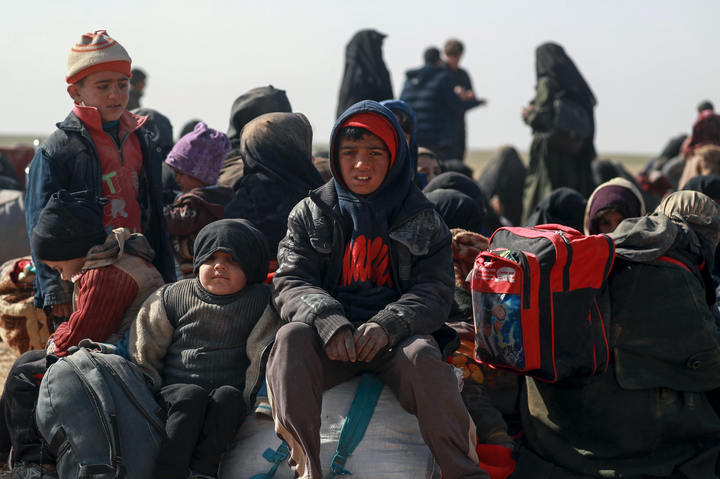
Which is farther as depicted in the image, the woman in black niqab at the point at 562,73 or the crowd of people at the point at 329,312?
the woman in black niqab at the point at 562,73

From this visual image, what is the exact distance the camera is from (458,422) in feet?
9.31

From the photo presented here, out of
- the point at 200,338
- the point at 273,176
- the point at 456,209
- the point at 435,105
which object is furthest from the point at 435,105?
the point at 200,338

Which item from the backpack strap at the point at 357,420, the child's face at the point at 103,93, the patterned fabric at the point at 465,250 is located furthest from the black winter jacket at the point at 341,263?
the child's face at the point at 103,93

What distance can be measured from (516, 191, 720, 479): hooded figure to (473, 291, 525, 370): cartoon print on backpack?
0.38 metres

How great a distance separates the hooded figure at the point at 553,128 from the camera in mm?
8422

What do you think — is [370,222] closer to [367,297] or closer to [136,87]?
[367,297]

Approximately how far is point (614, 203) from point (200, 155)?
2806 mm

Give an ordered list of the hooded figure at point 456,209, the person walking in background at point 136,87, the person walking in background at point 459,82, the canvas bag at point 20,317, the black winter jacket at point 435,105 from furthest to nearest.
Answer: the person walking in background at point 459,82
the black winter jacket at point 435,105
the person walking in background at point 136,87
the hooded figure at point 456,209
the canvas bag at point 20,317

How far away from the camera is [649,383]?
3297 mm

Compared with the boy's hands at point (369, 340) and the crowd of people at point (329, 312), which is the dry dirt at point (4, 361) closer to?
the crowd of people at point (329, 312)

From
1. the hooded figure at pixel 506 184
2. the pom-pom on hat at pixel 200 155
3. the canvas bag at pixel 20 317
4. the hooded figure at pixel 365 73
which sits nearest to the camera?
the canvas bag at pixel 20 317

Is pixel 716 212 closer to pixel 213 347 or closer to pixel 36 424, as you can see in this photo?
pixel 213 347

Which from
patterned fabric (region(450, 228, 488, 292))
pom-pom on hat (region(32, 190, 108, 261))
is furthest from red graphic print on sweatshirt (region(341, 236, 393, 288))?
pom-pom on hat (region(32, 190, 108, 261))

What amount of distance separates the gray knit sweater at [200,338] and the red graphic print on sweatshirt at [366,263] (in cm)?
51
